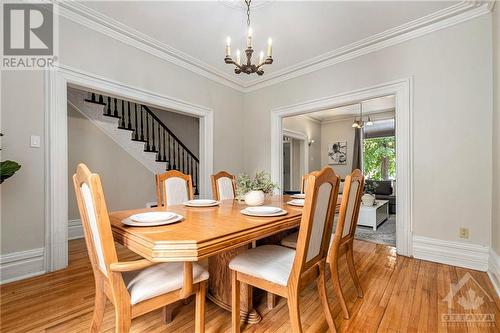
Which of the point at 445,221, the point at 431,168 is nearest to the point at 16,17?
the point at 431,168

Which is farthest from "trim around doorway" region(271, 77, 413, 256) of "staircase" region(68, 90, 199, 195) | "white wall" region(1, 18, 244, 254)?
"staircase" region(68, 90, 199, 195)

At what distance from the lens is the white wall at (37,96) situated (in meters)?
2.12

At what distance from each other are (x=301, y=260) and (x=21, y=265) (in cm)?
Answer: 257

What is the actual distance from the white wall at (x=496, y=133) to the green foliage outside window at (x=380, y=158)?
461 cm

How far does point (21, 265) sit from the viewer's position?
2.14m

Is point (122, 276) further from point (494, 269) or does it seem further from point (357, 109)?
point (357, 109)

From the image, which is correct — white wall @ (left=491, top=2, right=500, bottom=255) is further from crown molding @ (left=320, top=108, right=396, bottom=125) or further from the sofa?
crown molding @ (left=320, top=108, right=396, bottom=125)

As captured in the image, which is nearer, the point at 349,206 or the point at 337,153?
the point at 349,206

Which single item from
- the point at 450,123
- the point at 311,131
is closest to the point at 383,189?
the point at 311,131

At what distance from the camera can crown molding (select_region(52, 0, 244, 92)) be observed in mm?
2426

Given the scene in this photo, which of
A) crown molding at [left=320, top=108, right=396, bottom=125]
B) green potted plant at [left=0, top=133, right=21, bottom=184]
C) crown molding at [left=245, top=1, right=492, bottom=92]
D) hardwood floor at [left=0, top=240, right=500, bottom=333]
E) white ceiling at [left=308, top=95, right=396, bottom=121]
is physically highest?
crown molding at [left=245, top=1, right=492, bottom=92]

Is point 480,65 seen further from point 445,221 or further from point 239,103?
point 239,103

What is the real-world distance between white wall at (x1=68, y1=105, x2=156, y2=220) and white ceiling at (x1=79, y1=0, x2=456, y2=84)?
6.04 ft

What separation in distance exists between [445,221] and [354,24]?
241 cm
